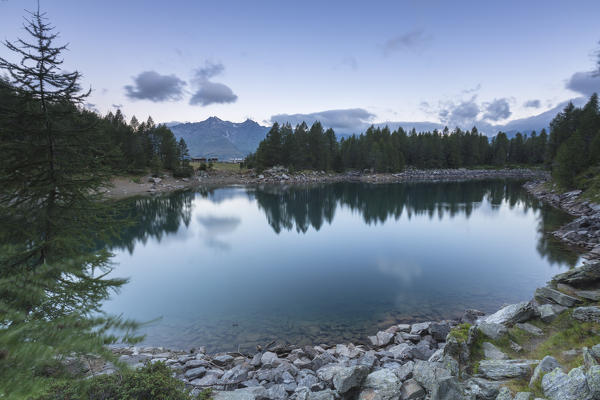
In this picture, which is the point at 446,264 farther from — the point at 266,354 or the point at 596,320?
the point at 266,354

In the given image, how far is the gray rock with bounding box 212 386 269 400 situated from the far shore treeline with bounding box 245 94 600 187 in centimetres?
10230

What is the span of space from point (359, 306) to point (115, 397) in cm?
1323

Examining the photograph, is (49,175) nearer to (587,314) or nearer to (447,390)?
(447,390)

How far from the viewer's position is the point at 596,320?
9.20m

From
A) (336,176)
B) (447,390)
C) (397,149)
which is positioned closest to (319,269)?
(447,390)

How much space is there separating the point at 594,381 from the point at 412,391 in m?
3.50

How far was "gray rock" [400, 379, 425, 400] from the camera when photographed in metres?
7.09

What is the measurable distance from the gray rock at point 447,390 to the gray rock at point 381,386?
1.29m

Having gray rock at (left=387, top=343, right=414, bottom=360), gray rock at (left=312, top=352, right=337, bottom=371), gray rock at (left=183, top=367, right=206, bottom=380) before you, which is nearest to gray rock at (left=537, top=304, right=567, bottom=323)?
gray rock at (left=387, top=343, right=414, bottom=360)

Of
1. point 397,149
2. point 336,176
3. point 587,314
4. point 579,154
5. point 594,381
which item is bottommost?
point 587,314

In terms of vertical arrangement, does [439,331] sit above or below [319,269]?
above

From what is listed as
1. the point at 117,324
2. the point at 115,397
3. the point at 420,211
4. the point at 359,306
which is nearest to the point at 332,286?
the point at 359,306

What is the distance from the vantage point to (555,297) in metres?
12.0

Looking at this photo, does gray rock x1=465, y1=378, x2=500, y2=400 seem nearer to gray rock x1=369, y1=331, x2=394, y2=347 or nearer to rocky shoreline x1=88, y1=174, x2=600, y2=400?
rocky shoreline x1=88, y1=174, x2=600, y2=400
